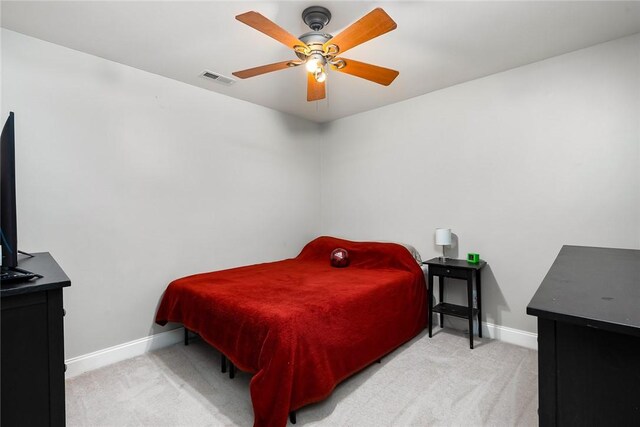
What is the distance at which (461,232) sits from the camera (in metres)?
3.14

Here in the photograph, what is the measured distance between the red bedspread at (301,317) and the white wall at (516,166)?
2.16ft

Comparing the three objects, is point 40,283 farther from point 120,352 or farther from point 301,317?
point 120,352

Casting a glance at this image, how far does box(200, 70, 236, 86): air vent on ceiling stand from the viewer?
280cm

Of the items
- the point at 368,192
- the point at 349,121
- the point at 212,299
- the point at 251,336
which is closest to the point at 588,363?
the point at 251,336

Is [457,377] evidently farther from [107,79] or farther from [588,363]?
[107,79]

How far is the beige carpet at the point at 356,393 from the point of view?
6.07 ft

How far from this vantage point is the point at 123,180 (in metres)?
2.63

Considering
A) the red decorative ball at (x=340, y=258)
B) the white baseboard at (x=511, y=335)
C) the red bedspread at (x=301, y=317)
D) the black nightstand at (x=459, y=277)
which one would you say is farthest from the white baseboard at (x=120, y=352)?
the white baseboard at (x=511, y=335)

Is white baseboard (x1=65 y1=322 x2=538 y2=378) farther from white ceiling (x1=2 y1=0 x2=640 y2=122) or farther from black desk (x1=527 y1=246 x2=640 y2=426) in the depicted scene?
white ceiling (x1=2 y1=0 x2=640 y2=122)

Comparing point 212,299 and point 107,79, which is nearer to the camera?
point 212,299

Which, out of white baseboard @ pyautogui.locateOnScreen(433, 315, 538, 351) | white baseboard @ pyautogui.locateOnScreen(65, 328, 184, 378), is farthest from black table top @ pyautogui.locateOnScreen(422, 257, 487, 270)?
white baseboard @ pyautogui.locateOnScreen(65, 328, 184, 378)

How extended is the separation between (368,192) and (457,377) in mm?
2235

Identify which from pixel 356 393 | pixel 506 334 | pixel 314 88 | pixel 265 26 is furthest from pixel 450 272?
pixel 265 26

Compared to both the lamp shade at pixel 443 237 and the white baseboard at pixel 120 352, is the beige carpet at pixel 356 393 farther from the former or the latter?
the lamp shade at pixel 443 237
